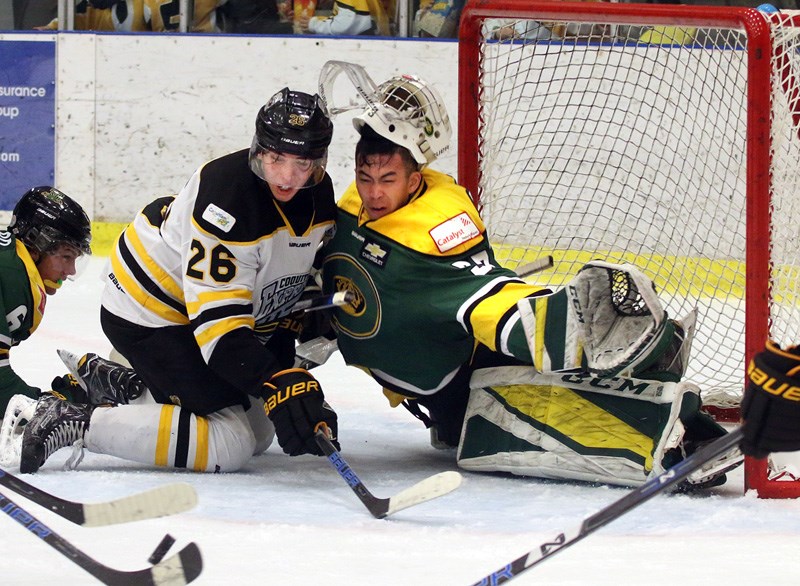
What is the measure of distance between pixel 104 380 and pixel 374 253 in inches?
32.6

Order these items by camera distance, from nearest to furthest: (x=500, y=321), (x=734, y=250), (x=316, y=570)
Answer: (x=316, y=570), (x=500, y=321), (x=734, y=250)

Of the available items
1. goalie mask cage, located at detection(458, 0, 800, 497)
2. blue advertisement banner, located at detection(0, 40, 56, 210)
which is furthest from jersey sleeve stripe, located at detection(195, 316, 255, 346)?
blue advertisement banner, located at detection(0, 40, 56, 210)

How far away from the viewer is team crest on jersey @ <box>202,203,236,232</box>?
239cm

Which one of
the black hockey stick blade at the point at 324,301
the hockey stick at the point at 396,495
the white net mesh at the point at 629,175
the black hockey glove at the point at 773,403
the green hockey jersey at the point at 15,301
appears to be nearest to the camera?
the black hockey glove at the point at 773,403

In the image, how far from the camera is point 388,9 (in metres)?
5.60

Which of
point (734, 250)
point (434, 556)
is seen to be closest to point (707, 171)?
point (734, 250)

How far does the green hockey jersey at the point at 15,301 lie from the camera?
2729 millimetres

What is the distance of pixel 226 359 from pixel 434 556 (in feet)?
2.18

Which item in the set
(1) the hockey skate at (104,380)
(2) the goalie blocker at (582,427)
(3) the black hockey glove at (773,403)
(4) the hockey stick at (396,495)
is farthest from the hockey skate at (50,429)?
(3) the black hockey glove at (773,403)

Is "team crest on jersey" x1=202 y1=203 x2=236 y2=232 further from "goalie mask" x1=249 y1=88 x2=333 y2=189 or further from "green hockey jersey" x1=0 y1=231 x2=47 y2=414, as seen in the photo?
"green hockey jersey" x1=0 y1=231 x2=47 y2=414

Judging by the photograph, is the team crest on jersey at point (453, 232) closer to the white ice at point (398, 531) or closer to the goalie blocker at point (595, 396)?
the goalie blocker at point (595, 396)

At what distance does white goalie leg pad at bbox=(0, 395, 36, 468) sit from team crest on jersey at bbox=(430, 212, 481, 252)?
0.88 meters

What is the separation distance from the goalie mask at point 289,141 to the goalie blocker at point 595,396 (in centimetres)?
48

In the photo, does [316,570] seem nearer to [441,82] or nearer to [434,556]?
[434,556]
